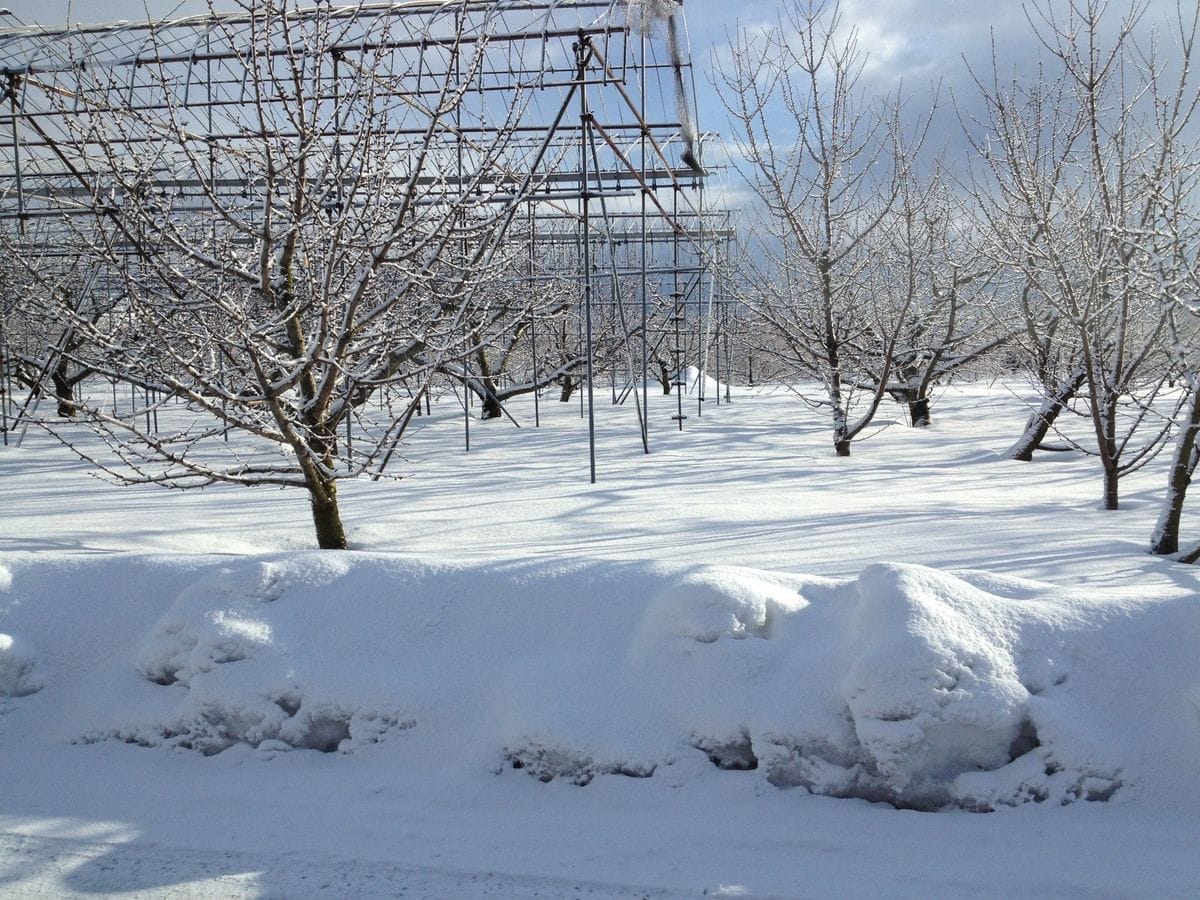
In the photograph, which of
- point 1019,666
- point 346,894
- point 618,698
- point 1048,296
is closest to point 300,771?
point 346,894

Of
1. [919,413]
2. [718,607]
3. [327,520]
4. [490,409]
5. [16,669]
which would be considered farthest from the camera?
[490,409]

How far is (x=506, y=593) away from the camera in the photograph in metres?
3.71

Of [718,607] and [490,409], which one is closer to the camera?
[718,607]

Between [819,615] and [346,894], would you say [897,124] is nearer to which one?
[819,615]

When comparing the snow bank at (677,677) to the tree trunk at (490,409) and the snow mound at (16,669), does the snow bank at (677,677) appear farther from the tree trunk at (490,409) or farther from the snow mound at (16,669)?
the tree trunk at (490,409)

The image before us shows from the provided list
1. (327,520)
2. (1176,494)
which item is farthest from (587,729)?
(1176,494)

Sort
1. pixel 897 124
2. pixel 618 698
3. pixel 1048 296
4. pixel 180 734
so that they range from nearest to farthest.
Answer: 1. pixel 618 698
2. pixel 180 734
3. pixel 1048 296
4. pixel 897 124

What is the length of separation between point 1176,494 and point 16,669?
5817 mm

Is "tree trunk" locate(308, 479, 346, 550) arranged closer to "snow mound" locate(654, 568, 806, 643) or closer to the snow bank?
the snow bank

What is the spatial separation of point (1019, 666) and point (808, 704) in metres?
0.71

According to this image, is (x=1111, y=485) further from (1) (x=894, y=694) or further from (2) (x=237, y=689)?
(2) (x=237, y=689)

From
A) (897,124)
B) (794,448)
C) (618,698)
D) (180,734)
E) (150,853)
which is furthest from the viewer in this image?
(794,448)

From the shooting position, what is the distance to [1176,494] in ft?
17.1

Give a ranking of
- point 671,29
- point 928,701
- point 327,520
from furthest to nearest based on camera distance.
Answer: point 671,29 < point 327,520 < point 928,701
